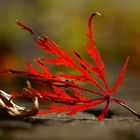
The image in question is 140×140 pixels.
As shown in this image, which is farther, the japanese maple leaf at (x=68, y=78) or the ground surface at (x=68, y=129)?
the japanese maple leaf at (x=68, y=78)

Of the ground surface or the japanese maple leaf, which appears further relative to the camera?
the japanese maple leaf

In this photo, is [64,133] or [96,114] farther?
[96,114]

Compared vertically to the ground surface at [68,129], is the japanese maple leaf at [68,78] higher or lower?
higher

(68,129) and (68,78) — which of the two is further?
(68,78)

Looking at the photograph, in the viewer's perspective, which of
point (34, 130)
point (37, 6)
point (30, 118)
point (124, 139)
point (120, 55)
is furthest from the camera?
point (37, 6)

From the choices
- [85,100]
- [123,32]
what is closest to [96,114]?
[85,100]

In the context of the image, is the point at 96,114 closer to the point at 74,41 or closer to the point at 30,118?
the point at 30,118

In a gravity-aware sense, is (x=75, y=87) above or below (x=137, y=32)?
below

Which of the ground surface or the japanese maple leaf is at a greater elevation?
the japanese maple leaf

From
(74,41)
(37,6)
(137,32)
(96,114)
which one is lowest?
(96,114)

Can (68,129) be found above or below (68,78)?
below

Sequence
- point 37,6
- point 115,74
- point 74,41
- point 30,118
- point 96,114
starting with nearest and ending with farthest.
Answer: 1. point 30,118
2. point 96,114
3. point 115,74
4. point 74,41
5. point 37,6
